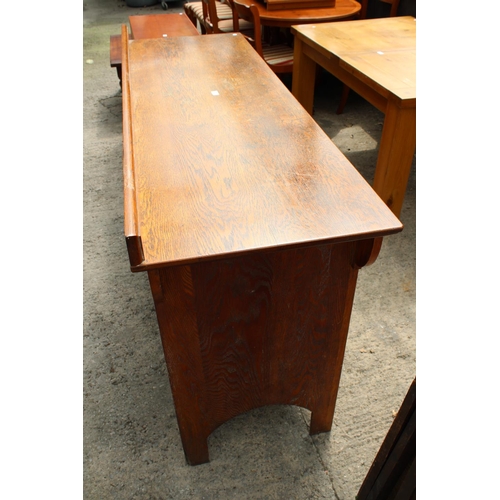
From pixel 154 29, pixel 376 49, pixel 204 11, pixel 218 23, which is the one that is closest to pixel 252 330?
pixel 376 49

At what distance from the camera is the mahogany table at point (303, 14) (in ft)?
9.66

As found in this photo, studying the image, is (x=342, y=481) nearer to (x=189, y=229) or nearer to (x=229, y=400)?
(x=229, y=400)

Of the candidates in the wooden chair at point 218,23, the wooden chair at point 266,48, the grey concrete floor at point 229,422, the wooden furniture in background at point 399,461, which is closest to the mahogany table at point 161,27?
the wooden chair at point 218,23

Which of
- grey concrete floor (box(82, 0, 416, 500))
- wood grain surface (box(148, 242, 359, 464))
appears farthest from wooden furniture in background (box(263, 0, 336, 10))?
wood grain surface (box(148, 242, 359, 464))

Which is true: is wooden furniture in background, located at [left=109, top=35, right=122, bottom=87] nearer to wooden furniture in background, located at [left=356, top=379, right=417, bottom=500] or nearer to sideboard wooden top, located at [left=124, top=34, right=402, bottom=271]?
sideboard wooden top, located at [left=124, top=34, right=402, bottom=271]

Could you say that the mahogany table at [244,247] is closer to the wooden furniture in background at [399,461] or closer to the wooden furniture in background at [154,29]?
the wooden furniture in background at [399,461]

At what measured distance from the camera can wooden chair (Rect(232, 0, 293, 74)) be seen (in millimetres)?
2711

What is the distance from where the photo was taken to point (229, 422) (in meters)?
1.45

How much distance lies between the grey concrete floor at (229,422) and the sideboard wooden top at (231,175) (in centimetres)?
80

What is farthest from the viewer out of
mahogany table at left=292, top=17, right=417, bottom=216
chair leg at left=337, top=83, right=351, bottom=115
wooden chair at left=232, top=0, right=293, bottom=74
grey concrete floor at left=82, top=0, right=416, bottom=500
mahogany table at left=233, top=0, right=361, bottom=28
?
chair leg at left=337, top=83, right=351, bottom=115

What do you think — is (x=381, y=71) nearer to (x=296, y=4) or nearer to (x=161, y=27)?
(x=296, y=4)

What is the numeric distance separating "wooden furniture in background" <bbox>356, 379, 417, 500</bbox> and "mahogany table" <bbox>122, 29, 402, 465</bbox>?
26 cm

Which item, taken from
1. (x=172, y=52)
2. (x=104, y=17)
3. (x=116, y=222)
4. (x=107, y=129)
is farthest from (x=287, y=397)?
(x=104, y=17)

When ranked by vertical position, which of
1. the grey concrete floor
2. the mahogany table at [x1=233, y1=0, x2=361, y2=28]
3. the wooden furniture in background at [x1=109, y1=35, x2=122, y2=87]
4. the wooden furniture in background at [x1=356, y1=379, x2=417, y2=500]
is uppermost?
the mahogany table at [x1=233, y1=0, x2=361, y2=28]
